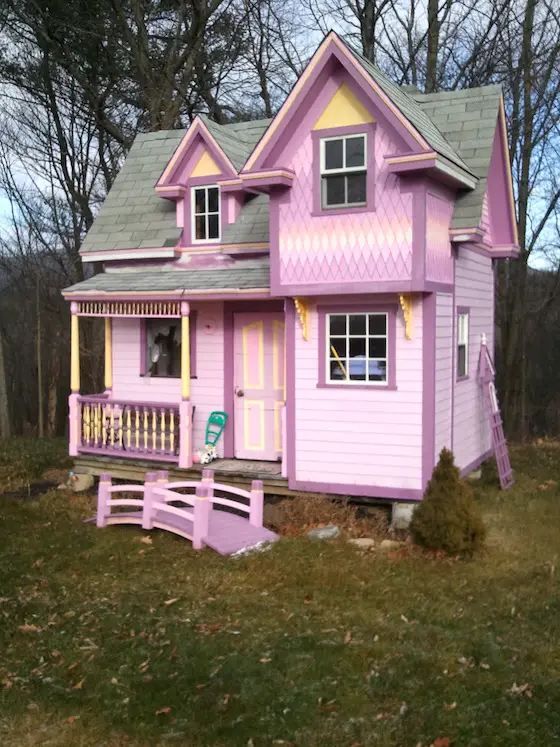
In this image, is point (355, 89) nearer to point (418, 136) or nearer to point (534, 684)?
point (418, 136)

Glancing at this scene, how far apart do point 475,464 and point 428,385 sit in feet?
11.6

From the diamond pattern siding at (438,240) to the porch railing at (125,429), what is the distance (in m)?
4.73

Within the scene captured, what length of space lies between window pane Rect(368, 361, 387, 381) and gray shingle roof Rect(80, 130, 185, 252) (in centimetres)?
466

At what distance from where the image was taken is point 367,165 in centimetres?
1055

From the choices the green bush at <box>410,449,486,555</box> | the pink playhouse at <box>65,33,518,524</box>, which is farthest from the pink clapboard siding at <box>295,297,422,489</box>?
the green bush at <box>410,449,486,555</box>

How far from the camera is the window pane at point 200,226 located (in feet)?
44.0

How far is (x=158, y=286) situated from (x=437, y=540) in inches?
249

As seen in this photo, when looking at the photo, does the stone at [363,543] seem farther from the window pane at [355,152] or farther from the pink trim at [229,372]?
the window pane at [355,152]

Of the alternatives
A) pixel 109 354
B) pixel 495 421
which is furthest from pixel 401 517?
pixel 109 354

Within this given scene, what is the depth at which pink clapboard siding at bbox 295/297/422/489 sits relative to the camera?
10.6 metres

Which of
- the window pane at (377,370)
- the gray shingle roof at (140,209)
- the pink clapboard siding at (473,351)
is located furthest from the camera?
the gray shingle roof at (140,209)

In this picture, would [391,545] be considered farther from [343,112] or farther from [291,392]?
[343,112]

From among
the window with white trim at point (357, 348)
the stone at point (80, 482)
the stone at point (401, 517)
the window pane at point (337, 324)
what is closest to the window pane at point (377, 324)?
the window with white trim at point (357, 348)

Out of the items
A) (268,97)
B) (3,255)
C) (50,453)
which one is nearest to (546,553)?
(50,453)
